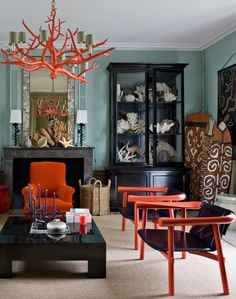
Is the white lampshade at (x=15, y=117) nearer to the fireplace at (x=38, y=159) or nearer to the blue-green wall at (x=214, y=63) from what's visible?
the fireplace at (x=38, y=159)

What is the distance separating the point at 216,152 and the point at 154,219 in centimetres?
224

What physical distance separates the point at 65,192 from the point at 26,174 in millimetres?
1773

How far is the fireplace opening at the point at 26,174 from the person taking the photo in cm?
766

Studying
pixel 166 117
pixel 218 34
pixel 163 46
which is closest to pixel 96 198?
pixel 166 117

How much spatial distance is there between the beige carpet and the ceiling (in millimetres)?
3025

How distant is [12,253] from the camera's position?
153 inches

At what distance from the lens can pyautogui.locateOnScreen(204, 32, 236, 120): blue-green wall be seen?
697cm

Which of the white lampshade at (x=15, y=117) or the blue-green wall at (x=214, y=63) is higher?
the blue-green wall at (x=214, y=63)

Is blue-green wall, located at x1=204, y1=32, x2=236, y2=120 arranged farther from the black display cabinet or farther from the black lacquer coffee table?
the black lacquer coffee table

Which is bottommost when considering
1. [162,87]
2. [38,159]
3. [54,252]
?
[54,252]

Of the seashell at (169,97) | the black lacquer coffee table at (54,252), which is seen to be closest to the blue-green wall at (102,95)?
the seashell at (169,97)

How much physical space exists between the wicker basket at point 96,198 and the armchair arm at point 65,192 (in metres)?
0.91

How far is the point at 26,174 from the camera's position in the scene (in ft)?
25.6

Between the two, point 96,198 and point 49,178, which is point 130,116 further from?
point 49,178
